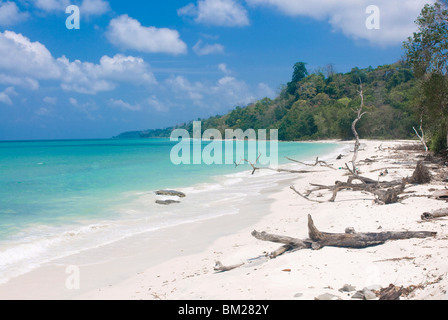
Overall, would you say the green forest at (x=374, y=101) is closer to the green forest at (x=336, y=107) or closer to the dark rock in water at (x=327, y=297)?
the green forest at (x=336, y=107)

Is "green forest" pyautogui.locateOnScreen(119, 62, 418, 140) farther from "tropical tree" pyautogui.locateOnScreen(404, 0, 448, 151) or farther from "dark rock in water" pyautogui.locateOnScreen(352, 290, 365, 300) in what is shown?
"dark rock in water" pyautogui.locateOnScreen(352, 290, 365, 300)

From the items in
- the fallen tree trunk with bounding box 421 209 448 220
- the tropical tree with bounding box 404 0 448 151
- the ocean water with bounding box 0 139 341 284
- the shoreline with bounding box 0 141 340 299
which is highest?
the tropical tree with bounding box 404 0 448 151

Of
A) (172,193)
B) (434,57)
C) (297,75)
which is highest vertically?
(297,75)

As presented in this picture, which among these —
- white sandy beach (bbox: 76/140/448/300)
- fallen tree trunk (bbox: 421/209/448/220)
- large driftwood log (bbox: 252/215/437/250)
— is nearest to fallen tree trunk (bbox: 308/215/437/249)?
large driftwood log (bbox: 252/215/437/250)

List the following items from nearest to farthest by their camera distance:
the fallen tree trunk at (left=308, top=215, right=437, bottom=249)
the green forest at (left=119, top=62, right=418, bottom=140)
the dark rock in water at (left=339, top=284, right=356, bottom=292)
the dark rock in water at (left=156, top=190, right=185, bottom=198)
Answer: the dark rock in water at (left=339, top=284, right=356, bottom=292) → the fallen tree trunk at (left=308, top=215, right=437, bottom=249) → the dark rock in water at (left=156, top=190, right=185, bottom=198) → the green forest at (left=119, top=62, right=418, bottom=140)

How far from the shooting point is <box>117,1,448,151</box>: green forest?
653 inches

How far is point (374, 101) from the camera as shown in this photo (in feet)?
250

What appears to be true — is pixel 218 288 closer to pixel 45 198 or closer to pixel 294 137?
pixel 45 198

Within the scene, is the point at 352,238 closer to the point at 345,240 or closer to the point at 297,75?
the point at 345,240

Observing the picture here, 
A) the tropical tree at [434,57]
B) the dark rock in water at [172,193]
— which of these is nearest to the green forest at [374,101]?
the tropical tree at [434,57]

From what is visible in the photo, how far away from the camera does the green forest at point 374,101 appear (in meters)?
16.6

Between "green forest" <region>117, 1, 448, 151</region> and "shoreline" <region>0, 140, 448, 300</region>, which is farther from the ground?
"green forest" <region>117, 1, 448, 151</region>

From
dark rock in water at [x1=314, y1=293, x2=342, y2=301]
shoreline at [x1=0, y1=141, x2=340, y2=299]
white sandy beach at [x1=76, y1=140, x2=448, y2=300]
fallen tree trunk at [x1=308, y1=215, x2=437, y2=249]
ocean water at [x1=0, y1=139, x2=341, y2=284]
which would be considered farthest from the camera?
ocean water at [x1=0, y1=139, x2=341, y2=284]

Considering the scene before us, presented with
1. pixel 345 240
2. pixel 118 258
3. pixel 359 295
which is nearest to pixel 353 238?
pixel 345 240
